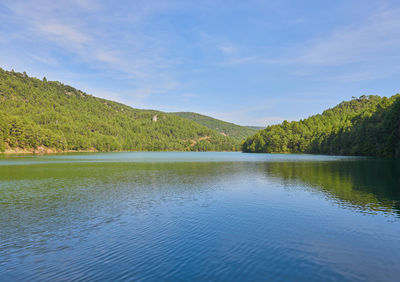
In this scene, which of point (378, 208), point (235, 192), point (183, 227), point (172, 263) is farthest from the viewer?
point (235, 192)

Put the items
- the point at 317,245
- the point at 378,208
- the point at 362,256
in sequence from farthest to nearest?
the point at 378,208 < the point at 317,245 < the point at 362,256

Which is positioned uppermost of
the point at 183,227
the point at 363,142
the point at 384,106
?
the point at 384,106

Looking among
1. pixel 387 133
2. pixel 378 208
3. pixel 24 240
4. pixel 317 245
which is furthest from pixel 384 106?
pixel 24 240

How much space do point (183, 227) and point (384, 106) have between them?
130 m

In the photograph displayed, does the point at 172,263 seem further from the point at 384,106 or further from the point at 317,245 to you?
the point at 384,106

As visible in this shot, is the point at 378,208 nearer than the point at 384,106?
Yes

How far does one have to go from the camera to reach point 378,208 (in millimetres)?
22969

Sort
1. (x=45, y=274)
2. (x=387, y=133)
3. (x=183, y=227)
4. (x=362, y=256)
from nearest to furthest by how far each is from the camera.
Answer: (x=45, y=274)
(x=362, y=256)
(x=183, y=227)
(x=387, y=133)

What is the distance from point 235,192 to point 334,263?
770 inches

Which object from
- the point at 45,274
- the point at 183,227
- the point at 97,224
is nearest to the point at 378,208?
the point at 183,227

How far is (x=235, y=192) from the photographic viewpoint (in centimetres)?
3188

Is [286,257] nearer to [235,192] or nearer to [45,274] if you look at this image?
[45,274]

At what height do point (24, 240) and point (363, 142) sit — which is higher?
point (363, 142)

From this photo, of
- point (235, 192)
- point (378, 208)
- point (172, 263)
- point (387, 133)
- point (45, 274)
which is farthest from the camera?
point (387, 133)
